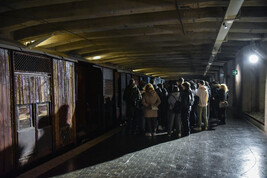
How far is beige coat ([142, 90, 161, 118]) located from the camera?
24.9 ft

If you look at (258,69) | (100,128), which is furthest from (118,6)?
(258,69)

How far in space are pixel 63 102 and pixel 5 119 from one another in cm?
207

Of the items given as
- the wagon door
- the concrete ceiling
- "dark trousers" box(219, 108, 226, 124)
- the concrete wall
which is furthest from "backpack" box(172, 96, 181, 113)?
the concrete wall

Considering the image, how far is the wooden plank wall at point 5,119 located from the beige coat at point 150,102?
436 cm

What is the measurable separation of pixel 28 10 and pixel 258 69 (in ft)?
37.0

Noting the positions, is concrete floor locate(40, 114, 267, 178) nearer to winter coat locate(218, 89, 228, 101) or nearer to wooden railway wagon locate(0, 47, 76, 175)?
wooden railway wagon locate(0, 47, 76, 175)

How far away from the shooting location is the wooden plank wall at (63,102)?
6082 millimetres

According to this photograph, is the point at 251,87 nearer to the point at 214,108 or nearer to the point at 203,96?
the point at 214,108

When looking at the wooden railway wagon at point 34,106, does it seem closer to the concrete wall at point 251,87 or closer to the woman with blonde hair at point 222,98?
the woman with blonde hair at point 222,98

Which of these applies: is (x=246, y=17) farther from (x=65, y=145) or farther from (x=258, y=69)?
(x=258, y=69)

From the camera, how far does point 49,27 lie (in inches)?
246

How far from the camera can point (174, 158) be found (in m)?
5.46

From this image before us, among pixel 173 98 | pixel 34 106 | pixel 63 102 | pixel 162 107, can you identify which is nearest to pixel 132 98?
pixel 162 107

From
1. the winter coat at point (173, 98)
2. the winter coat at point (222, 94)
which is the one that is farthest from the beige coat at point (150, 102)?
the winter coat at point (222, 94)
